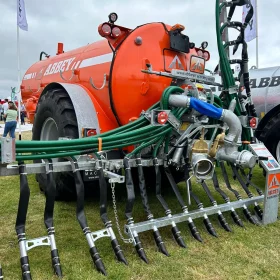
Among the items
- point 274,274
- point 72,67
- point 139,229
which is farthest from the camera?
point 72,67

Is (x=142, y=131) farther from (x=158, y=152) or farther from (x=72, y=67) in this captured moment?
(x=72, y=67)

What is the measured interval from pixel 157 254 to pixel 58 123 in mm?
1561

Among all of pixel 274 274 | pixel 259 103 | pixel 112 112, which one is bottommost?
pixel 274 274

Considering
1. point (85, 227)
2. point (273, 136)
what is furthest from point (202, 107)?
point (273, 136)

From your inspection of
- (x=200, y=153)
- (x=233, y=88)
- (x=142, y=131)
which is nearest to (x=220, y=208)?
(x=200, y=153)

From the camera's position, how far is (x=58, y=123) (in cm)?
308

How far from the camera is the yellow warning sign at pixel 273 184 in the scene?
3.02 m

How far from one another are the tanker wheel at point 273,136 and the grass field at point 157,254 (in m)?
1.54

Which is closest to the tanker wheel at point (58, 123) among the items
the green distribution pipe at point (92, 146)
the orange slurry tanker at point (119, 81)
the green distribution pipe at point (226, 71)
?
the orange slurry tanker at point (119, 81)

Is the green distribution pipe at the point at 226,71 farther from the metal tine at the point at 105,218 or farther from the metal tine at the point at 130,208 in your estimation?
the metal tine at the point at 105,218

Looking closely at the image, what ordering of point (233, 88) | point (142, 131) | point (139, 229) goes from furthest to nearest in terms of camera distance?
point (233, 88) < point (142, 131) < point (139, 229)

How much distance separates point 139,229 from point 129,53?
163 cm

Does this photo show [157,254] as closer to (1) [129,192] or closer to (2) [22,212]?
(1) [129,192]

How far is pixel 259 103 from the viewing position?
4793mm
